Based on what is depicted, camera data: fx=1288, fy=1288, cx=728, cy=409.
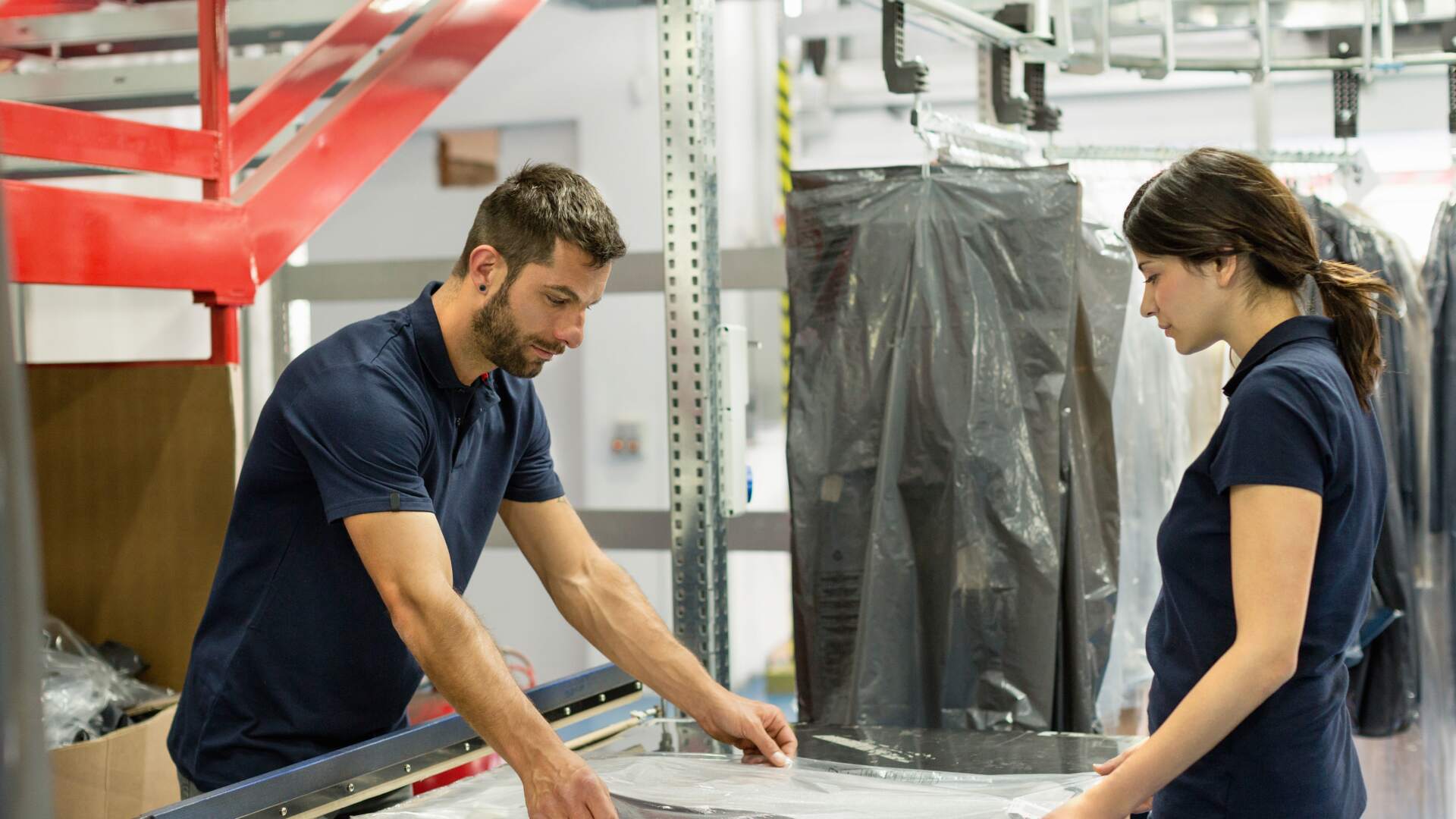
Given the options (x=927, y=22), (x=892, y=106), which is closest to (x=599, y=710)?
(x=927, y=22)

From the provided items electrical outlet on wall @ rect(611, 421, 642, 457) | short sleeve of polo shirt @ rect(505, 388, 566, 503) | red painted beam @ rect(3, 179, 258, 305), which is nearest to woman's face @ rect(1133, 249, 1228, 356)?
short sleeve of polo shirt @ rect(505, 388, 566, 503)

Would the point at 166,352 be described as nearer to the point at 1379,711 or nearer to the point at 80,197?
the point at 80,197

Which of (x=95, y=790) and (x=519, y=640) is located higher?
(x=95, y=790)

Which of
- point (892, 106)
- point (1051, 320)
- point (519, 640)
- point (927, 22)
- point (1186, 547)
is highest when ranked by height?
point (892, 106)

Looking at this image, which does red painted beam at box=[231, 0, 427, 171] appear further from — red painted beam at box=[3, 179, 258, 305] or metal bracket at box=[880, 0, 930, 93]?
metal bracket at box=[880, 0, 930, 93]

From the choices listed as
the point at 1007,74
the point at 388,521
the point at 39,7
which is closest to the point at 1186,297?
the point at 388,521

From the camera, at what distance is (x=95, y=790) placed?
105 inches

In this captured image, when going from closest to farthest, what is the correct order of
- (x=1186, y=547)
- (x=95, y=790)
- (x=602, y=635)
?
(x=1186, y=547), (x=602, y=635), (x=95, y=790)

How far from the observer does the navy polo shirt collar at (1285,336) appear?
4.87 feet

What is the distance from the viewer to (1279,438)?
1.38m

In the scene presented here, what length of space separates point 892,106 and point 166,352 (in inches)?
210

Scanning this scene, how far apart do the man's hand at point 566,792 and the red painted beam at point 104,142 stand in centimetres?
141

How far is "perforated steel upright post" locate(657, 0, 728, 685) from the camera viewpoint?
8.77ft

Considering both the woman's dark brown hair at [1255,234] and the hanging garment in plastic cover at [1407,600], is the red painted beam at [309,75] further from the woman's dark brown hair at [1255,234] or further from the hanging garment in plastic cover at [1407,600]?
the hanging garment in plastic cover at [1407,600]
